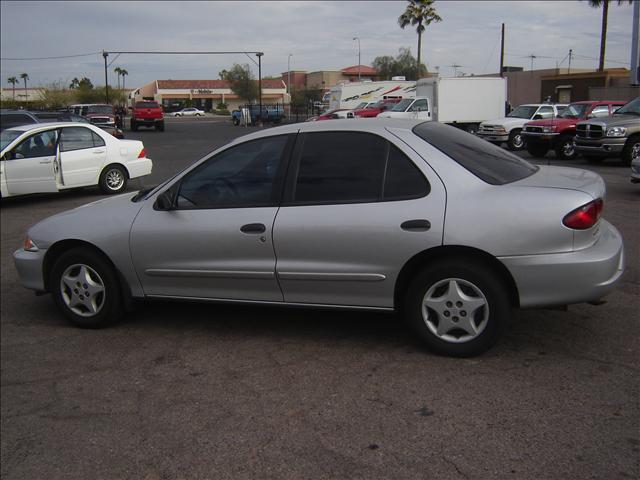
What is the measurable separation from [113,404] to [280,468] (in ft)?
4.46

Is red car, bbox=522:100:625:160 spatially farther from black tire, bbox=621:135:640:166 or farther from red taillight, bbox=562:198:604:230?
red taillight, bbox=562:198:604:230

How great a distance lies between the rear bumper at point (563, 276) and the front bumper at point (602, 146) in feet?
43.2

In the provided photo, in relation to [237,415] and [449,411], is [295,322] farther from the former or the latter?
[449,411]

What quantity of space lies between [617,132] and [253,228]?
13962 mm

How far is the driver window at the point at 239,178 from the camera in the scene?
475cm

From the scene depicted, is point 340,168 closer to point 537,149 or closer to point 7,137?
point 7,137

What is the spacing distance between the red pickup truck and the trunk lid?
1681 inches

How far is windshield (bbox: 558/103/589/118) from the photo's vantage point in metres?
19.6

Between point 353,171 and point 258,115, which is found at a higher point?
point 258,115

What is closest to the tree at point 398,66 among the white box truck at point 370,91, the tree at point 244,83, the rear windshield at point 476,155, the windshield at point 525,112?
the tree at point 244,83

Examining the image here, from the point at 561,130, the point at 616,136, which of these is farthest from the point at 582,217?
the point at 561,130

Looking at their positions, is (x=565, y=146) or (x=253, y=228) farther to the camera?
(x=565, y=146)

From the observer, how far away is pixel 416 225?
13.9 feet

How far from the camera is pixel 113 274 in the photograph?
17.1ft
